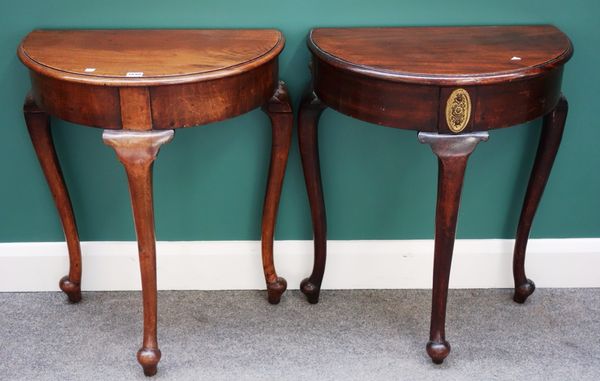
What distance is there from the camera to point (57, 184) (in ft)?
8.20

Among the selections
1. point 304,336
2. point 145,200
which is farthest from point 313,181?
point 145,200

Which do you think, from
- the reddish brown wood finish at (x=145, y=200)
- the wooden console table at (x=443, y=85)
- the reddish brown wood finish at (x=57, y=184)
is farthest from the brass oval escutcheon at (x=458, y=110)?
the reddish brown wood finish at (x=57, y=184)

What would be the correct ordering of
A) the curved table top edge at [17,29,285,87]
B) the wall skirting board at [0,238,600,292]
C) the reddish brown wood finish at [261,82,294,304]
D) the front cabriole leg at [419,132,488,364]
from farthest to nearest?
the wall skirting board at [0,238,600,292]
the reddish brown wood finish at [261,82,294,304]
the front cabriole leg at [419,132,488,364]
the curved table top edge at [17,29,285,87]

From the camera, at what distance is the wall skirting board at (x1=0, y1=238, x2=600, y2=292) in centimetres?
273

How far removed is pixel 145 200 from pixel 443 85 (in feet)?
2.65

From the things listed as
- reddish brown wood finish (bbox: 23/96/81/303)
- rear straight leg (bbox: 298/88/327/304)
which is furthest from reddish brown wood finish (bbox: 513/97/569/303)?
reddish brown wood finish (bbox: 23/96/81/303)

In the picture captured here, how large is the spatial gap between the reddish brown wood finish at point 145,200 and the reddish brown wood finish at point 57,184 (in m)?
0.46

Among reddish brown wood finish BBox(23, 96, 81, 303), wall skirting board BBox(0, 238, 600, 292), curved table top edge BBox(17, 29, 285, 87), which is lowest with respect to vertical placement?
wall skirting board BBox(0, 238, 600, 292)

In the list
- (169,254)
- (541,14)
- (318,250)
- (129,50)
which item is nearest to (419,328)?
(318,250)

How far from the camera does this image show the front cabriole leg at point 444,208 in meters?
2.05

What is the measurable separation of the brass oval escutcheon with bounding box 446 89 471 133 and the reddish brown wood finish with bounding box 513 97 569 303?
0.51 metres

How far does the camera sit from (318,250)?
264cm

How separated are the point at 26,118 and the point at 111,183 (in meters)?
0.37

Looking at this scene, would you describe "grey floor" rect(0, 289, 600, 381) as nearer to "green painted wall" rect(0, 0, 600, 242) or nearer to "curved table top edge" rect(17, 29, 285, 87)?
"green painted wall" rect(0, 0, 600, 242)
